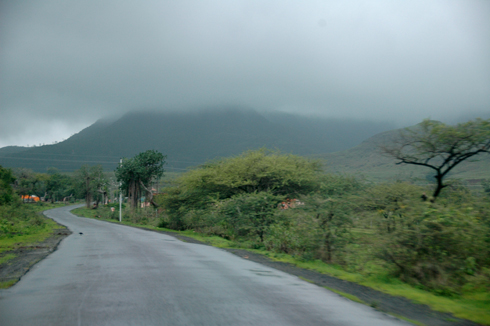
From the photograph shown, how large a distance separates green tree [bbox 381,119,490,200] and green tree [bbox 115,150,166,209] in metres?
40.5

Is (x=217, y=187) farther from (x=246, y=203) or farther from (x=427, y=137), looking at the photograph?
(x=427, y=137)

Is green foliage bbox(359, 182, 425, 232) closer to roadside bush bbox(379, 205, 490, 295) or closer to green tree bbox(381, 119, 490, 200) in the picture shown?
roadside bush bbox(379, 205, 490, 295)

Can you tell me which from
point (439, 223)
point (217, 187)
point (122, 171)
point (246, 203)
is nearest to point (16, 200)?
point (122, 171)

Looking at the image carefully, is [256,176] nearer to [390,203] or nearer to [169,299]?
[390,203]

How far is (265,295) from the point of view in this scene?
751 cm

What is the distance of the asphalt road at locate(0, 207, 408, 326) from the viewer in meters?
5.70

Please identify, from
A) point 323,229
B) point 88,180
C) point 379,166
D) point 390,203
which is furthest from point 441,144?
point 88,180

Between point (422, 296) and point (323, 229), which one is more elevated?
point (323, 229)

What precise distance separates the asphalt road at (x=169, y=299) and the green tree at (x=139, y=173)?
40871 millimetres

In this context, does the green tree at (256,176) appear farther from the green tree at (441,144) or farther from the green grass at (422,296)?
the green grass at (422,296)

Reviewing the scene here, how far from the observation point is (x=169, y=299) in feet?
22.3

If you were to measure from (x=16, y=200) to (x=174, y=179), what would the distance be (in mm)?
23849

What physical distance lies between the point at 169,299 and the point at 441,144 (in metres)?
10.3

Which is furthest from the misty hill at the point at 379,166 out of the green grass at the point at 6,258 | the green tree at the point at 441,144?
the green grass at the point at 6,258
